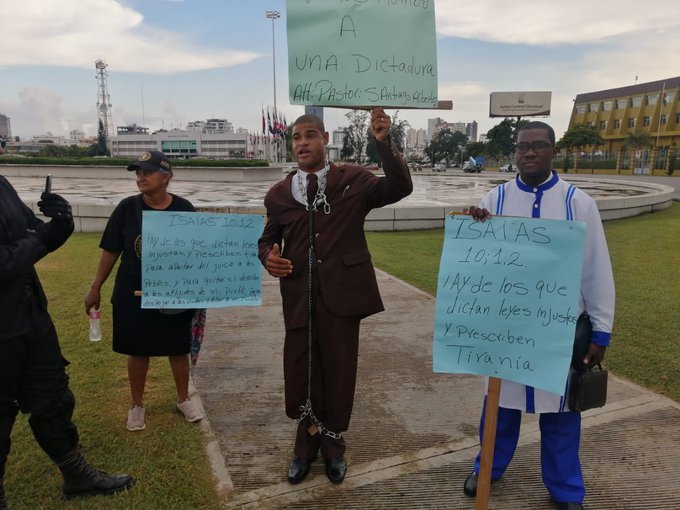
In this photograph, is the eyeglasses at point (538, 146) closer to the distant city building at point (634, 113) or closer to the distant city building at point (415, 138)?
the distant city building at point (634, 113)

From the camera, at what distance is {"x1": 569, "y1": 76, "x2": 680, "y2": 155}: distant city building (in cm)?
5662

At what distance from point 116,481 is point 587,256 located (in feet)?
8.70

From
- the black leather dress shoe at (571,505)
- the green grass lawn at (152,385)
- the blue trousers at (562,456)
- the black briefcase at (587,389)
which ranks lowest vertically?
the green grass lawn at (152,385)

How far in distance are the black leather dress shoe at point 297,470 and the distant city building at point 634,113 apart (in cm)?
5600

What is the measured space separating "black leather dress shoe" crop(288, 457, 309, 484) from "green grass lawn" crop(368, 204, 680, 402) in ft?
9.32

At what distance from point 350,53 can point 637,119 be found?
237 feet

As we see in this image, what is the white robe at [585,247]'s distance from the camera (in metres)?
2.27

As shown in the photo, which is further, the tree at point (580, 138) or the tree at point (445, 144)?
the tree at point (445, 144)

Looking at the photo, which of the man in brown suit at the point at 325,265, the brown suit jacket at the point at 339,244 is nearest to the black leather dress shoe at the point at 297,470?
the man in brown suit at the point at 325,265

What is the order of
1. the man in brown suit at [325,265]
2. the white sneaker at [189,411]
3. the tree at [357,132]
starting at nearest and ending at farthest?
the man in brown suit at [325,265] → the white sneaker at [189,411] → the tree at [357,132]

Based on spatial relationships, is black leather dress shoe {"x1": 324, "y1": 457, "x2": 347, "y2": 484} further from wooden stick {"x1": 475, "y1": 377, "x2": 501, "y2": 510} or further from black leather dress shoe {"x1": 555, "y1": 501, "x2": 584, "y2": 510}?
black leather dress shoe {"x1": 555, "y1": 501, "x2": 584, "y2": 510}

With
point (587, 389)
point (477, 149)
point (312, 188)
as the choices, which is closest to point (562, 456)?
Result: point (587, 389)

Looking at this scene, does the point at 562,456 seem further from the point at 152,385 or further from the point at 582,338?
the point at 152,385

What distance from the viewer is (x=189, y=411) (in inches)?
133
